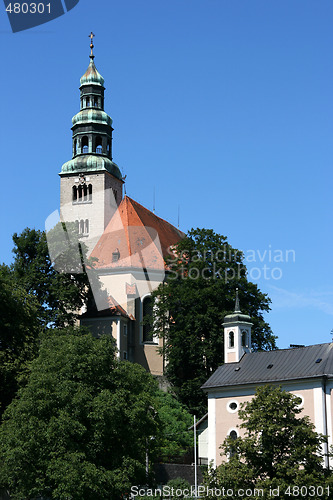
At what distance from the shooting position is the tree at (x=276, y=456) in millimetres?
29688

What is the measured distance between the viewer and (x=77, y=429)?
112 ft

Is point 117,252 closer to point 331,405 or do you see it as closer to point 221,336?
point 221,336

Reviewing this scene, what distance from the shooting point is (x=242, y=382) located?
46094 millimetres

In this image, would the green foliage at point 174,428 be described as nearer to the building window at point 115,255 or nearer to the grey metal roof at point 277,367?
the grey metal roof at point 277,367

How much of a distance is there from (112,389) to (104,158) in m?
44.5

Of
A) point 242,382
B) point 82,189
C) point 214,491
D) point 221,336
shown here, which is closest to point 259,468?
point 214,491

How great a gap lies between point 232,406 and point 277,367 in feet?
10.6

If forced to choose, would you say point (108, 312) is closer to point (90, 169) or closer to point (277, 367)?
point (90, 169)

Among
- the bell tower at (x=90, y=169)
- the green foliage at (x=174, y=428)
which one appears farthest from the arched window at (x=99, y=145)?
the green foliage at (x=174, y=428)

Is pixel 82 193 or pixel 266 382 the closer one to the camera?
pixel 266 382

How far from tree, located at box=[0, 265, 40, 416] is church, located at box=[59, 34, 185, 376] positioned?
14.6m

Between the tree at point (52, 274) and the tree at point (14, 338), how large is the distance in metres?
8.30

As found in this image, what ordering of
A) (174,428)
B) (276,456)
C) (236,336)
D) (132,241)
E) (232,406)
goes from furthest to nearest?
(132,241) < (236,336) < (174,428) < (232,406) < (276,456)

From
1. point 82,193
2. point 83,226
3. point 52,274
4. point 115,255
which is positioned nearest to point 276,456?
point 52,274
